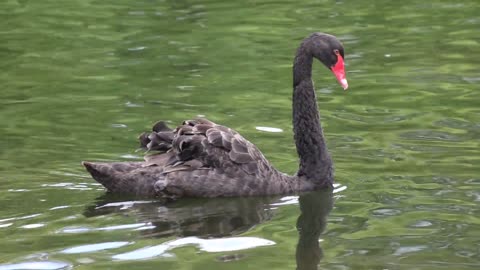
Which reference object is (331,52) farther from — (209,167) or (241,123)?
(241,123)

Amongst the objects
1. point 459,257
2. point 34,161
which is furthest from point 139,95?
point 459,257

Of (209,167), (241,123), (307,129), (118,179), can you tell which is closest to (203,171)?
(209,167)

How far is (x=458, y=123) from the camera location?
31.3 feet

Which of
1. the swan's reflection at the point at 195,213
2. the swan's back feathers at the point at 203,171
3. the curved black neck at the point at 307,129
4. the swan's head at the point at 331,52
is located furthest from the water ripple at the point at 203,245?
the swan's head at the point at 331,52

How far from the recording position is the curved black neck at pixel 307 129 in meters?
8.12

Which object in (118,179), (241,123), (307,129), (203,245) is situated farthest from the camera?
(241,123)

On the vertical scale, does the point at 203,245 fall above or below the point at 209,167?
below

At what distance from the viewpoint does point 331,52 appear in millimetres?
8086

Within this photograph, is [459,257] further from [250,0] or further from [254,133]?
[250,0]

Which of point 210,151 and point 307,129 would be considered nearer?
point 210,151

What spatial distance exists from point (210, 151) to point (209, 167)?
105mm

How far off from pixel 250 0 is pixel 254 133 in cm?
664

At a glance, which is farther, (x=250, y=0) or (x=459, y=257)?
(x=250, y=0)

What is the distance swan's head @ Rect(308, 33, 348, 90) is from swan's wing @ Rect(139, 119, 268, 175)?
A: 739 mm
